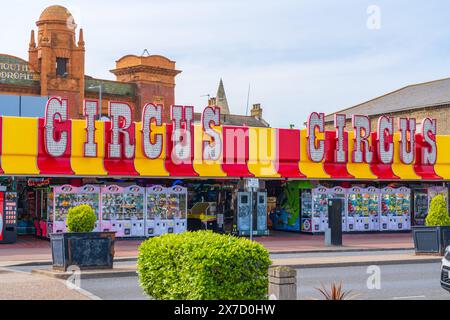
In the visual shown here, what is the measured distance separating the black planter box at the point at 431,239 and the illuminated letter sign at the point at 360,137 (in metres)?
10.9

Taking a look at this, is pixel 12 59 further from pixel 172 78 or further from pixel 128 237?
pixel 128 237

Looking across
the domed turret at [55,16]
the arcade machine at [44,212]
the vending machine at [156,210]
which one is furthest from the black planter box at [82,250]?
the domed turret at [55,16]

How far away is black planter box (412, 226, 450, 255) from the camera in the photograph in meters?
23.8

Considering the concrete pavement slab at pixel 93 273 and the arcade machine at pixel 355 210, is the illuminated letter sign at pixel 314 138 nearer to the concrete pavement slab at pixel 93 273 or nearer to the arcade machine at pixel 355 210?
the arcade machine at pixel 355 210

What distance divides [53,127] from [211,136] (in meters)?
7.13

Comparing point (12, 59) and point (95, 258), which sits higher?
point (12, 59)

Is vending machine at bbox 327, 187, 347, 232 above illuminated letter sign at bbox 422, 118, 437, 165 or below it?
below

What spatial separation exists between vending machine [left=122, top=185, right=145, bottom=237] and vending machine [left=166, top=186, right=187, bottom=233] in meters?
1.29

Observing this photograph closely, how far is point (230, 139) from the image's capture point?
106 ft

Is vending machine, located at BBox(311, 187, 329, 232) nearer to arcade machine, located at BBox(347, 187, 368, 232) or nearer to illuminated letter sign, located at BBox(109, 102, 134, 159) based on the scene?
arcade machine, located at BBox(347, 187, 368, 232)

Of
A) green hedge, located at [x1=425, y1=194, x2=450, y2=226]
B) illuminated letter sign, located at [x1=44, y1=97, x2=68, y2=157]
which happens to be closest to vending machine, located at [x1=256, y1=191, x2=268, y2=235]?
illuminated letter sign, located at [x1=44, y1=97, x2=68, y2=157]

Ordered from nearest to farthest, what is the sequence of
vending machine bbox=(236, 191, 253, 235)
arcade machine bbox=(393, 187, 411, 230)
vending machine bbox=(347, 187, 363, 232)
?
vending machine bbox=(236, 191, 253, 235) → vending machine bbox=(347, 187, 363, 232) → arcade machine bbox=(393, 187, 411, 230)
